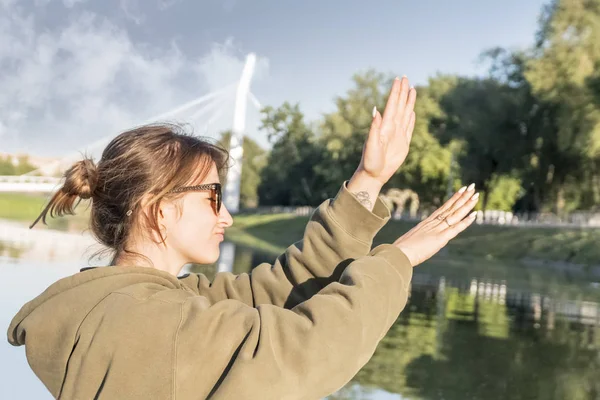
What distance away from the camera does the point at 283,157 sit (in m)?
64.4

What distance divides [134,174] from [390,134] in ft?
1.49

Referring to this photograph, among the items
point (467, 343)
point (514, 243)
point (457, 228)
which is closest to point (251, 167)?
point (514, 243)

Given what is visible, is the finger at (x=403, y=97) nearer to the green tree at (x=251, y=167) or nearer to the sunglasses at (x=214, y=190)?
the sunglasses at (x=214, y=190)

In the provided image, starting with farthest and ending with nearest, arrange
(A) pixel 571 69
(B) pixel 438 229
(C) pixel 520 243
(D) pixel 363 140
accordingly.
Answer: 1. (D) pixel 363 140
2. (C) pixel 520 243
3. (A) pixel 571 69
4. (B) pixel 438 229

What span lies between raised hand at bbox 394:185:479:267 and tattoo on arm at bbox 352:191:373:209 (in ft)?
0.30

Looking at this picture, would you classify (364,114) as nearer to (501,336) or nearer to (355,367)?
(501,336)

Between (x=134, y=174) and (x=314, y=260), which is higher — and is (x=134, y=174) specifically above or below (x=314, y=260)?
above

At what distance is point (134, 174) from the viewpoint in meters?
1.45

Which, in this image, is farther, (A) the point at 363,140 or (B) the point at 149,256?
(A) the point at 363,140

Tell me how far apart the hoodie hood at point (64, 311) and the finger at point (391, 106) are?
491mm

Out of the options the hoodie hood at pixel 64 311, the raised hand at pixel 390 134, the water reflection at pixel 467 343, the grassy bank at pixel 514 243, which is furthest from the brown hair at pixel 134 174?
the grassy bank at pixel 514 243

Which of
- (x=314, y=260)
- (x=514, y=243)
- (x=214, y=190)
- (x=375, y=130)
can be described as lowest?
(x=314, y=260)

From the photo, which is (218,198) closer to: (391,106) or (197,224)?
(197,224)

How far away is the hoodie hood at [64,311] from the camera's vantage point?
127 centimetres
